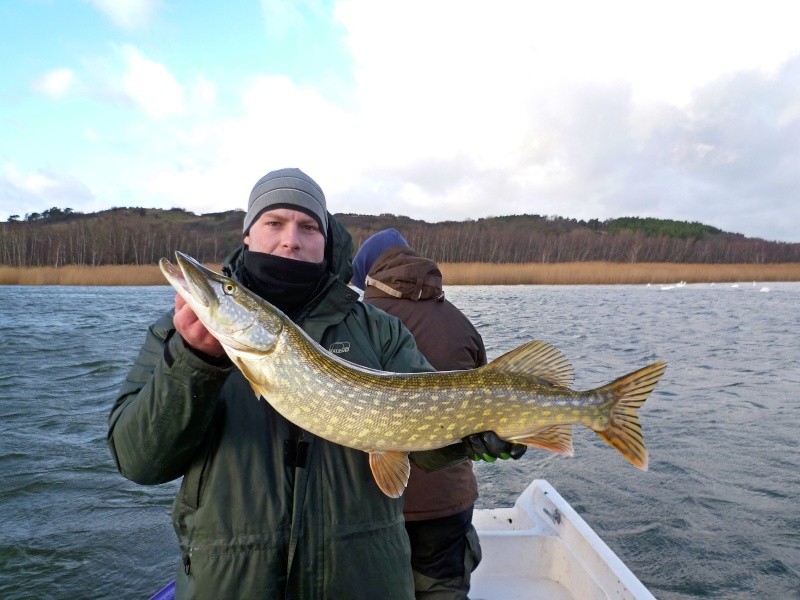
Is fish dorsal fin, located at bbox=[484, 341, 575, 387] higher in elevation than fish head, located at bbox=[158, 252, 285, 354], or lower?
lower

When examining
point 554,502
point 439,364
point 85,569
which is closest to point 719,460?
point 554,502

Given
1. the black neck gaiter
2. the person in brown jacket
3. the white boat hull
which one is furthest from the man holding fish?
the white boat hull

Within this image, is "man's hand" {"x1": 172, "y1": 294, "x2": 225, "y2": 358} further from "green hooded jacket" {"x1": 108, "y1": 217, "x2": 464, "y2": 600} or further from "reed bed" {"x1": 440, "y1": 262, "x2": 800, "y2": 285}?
"reed bed" {"x1": 440, "y1": 262, "x2": 800, "y2": 285}

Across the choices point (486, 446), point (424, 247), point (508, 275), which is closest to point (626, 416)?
point (486, 446)

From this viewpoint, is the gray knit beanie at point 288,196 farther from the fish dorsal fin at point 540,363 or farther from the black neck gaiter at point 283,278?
A: the fish dorsal fin at point 540,363

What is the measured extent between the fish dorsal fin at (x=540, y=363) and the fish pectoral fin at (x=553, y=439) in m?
0.18

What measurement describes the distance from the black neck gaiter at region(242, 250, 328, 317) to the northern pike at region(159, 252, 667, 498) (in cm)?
27

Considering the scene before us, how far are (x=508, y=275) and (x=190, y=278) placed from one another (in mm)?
33633

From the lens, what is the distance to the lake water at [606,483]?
493 cm

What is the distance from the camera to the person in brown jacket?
2814mm

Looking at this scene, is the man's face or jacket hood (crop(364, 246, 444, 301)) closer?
the man's face

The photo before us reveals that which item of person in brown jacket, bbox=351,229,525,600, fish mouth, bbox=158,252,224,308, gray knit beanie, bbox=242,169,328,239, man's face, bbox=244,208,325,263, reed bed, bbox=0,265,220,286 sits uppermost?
gray knit beanie, bbox=242,169,328,239

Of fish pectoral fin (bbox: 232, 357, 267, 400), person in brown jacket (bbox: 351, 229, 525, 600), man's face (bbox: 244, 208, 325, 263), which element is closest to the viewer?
fish pectoral fin (bbox: 232, 357, 267, 400)

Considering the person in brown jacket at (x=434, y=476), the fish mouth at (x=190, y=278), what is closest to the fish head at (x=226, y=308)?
the fish mouth at (x=190, y=278)
